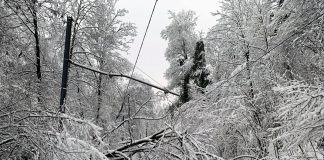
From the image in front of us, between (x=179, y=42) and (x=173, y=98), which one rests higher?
(x=179, y=42)

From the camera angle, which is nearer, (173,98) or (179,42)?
(173,98)

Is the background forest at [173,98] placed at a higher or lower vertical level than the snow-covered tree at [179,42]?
lower

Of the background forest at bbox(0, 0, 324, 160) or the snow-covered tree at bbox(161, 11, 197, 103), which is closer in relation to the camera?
the background forest at bbox(0, 0, 324, 160)

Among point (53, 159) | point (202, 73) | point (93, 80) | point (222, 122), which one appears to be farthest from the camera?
point (202, 73)

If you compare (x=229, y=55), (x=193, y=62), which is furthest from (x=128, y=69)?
(x=193, y=62)

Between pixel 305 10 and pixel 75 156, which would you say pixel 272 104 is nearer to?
pixel 305 10

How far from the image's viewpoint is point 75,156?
2613mm

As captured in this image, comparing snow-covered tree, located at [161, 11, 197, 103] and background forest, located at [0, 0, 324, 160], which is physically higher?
snow-covered tree, located at [161, 11, 197, 103]

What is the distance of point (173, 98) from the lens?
3.95 metres

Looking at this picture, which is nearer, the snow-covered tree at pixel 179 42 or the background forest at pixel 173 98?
the background forest at pixel 173 98

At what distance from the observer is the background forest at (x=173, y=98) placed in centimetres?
294

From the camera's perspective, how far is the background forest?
2.94 meters

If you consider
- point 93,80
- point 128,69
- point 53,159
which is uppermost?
point 128,69

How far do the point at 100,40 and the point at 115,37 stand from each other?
678 mm
